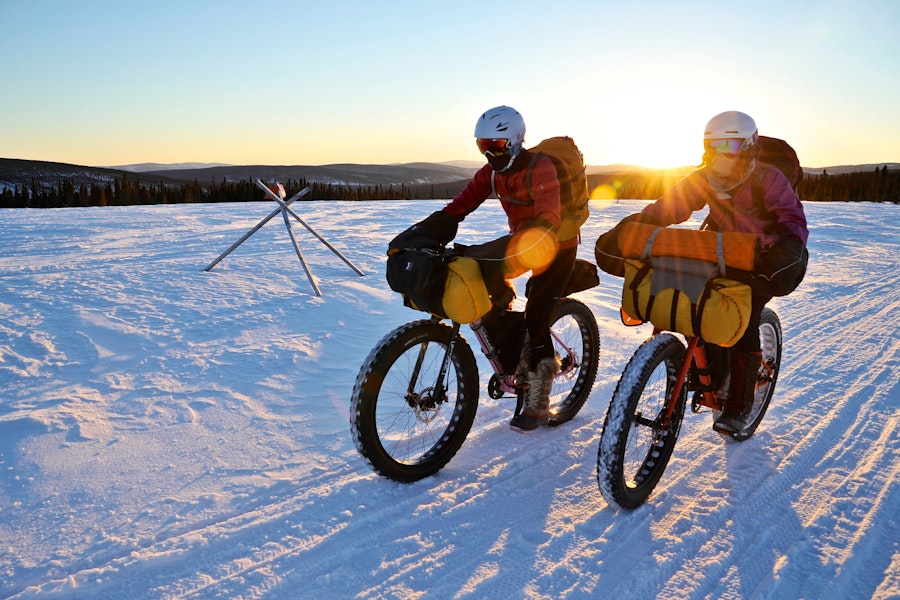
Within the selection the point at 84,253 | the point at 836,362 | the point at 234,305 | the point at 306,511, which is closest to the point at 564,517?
the point at 306,511

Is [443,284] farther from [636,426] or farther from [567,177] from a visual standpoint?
[636,426]

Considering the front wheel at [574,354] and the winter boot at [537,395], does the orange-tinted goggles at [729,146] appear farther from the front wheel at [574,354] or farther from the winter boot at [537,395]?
the winter boot at [537,395]

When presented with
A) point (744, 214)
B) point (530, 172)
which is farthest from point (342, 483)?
point (744, 214)

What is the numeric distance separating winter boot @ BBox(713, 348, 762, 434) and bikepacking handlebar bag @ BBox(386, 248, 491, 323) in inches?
68.6

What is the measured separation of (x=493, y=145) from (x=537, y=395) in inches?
67.1

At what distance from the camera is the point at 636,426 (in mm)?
3277

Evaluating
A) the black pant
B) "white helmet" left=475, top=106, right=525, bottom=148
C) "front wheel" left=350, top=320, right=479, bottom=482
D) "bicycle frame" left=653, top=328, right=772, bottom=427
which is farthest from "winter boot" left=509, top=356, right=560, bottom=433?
"white helmet" left=475, top=106, right=525, bottom=148

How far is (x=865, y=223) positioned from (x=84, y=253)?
2356 cm

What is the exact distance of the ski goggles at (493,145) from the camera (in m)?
3.57

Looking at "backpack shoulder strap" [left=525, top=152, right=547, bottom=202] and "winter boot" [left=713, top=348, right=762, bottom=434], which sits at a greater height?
"backpack shoulder strap" [left=525, top=152, right=547, bottom=202]

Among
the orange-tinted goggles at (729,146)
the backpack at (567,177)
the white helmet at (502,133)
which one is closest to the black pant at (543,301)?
the backpack at (567,177)

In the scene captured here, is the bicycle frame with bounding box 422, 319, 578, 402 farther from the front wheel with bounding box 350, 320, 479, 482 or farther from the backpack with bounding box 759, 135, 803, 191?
the backpack with bounding box 759, 135, 803, 191

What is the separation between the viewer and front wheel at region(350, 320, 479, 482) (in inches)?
124

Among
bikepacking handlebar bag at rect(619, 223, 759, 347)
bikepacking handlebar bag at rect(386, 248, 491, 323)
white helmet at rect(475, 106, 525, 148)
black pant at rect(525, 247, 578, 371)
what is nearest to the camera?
bikepacking handlebar bag at rect(619, 223, 759, 347)
